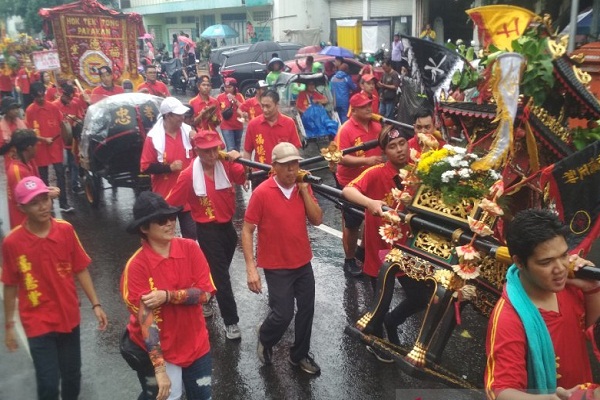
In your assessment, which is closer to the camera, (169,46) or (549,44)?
(549,44)

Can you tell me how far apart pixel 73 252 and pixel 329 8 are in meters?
28.4

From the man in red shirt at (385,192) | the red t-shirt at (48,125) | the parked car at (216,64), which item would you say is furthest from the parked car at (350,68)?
the man in red shirt at (385,192)

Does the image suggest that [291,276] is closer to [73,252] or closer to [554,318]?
[73,252]

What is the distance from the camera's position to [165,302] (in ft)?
10.6

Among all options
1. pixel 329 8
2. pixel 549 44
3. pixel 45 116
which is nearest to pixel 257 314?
pixel 549 44

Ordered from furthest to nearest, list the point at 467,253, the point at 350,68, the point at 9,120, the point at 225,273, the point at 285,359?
the point at 350,68, the point at 9,120, the point at 225,273, the point at 285,359, the point at 467,253

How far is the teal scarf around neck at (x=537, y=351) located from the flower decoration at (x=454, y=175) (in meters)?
1.58

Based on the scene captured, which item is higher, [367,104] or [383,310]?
[367,104]

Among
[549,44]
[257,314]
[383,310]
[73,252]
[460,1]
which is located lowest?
[257,314]

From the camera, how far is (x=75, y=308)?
3.81m

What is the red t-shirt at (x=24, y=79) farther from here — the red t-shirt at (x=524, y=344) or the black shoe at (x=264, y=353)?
the red t-shirt at (x=524, y=344)

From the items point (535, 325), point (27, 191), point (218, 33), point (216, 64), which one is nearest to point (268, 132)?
point (27, 191)

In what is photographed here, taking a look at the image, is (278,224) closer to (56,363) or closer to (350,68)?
(56,363)

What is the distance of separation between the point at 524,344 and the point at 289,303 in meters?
2.40
